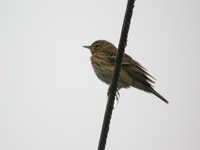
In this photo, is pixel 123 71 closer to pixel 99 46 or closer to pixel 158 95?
pixel 158 95

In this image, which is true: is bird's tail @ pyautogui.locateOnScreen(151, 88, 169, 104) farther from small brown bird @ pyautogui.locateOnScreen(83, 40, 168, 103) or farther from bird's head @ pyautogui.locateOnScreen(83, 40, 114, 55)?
bird's head @ pyautogui.locateOnScreen(83, 40, 114, 55)

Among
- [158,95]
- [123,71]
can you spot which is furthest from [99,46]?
[158,95]

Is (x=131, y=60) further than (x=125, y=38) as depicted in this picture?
Yes

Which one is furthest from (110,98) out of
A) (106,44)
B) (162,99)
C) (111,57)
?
(106,44)

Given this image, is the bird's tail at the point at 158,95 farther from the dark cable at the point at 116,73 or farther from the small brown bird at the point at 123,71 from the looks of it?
the dark cable at the point at 116,73

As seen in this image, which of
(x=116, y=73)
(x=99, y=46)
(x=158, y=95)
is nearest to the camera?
(x=116, y=73)

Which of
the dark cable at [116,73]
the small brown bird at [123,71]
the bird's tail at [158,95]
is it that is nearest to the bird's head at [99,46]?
the small brown bird at [123,71]

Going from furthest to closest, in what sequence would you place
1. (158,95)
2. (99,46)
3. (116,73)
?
(99,46)
(158,95)
(116,73)

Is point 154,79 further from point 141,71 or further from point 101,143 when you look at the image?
point 101,143
